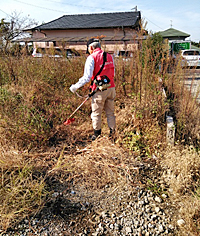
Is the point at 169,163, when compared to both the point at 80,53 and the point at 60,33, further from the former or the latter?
the point at 60,33

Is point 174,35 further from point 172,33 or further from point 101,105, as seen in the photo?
point 101,105

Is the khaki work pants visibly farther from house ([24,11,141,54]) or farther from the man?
house ([24,11,141,54])

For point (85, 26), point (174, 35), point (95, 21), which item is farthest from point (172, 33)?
point (85, 26)

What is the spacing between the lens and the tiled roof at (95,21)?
21.3 metres

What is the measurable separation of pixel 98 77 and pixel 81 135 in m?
1.10

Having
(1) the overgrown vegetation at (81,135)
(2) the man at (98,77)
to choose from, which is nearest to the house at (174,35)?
(1) the overgrown vegetation at (81,135)

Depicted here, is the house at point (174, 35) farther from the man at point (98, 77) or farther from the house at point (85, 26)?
the man at point (98, 77)

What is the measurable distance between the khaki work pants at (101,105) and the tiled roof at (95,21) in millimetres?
18351

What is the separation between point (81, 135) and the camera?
13.0ft

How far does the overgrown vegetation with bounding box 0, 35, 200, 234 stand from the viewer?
246cm

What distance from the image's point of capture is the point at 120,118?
411 cm

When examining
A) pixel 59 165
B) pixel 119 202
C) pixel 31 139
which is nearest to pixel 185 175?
pixel 119 202

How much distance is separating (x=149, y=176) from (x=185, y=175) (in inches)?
18.0

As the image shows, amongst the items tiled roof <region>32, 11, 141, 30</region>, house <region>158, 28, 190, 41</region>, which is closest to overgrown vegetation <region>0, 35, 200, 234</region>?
tiled roof <region>32, 11, 141, 30</region>
